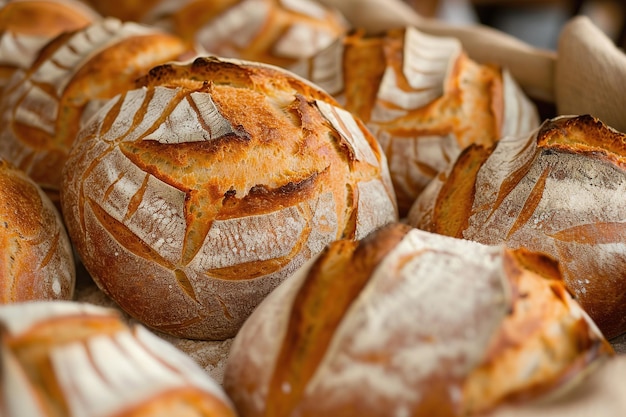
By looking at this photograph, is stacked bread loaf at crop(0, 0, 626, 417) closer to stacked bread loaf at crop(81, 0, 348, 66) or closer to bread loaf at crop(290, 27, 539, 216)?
bread loaf at crop(290, 27, 539, 216)

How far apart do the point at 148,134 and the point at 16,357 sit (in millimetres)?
518

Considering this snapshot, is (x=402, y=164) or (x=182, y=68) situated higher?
(x=182, y=68)

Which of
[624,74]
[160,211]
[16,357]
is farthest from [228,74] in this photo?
[624,74]

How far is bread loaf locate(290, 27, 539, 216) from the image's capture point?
5.00ft

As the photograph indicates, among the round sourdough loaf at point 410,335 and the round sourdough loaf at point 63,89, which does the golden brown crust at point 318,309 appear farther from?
the round sourdough loaf at point 63,89

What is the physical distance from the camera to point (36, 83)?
1490 millimetres

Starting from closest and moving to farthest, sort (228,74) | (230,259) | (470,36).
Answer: (230,259) → (228,74) → (470,36)

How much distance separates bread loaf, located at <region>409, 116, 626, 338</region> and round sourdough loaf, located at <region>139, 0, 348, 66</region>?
99 centimetres

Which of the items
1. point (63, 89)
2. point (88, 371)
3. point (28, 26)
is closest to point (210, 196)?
point (88, 371)

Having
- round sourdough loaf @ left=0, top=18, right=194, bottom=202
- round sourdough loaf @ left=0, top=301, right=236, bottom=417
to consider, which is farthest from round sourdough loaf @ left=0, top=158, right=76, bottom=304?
round sourdough loaf @ left=0, top=301, right=236, bottom=417

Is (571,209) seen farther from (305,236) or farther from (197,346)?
(197,346)

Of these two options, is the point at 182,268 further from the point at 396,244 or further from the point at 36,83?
the point at 36,83

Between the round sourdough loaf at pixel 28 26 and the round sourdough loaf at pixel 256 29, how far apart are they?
36 cm

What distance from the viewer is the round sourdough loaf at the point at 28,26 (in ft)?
5.57
